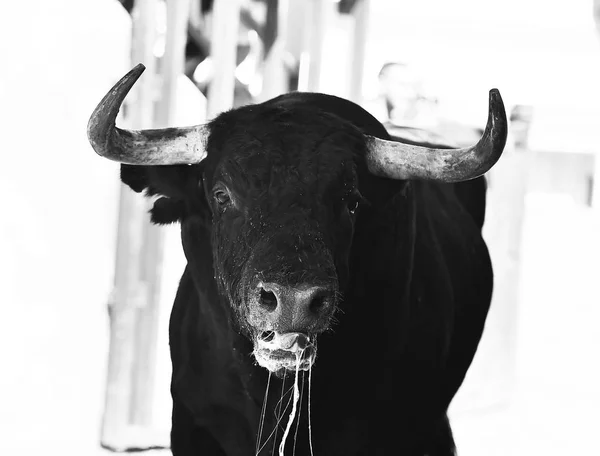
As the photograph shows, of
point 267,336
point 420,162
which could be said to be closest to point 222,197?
point 267,336

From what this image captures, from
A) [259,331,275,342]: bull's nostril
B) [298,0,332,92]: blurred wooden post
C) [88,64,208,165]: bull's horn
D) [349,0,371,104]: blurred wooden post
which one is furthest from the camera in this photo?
[349,0,371,104]: blurred wooden post

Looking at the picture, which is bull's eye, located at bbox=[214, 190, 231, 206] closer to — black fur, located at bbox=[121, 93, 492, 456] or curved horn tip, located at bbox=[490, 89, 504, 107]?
black fur, located at bbox=[121, 93, 492, 456]

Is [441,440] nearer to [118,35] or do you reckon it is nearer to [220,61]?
[220,61]

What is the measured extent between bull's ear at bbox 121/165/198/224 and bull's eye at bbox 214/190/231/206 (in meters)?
0.29

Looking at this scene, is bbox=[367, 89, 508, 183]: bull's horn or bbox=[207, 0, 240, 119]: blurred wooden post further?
bbox=[207, 0, 240, 119]: blurred wooden post

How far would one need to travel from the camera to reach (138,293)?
22.8 ft

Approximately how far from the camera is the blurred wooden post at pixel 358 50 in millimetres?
8883

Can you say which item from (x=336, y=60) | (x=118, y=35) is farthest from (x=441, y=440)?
(x=336, y=60)

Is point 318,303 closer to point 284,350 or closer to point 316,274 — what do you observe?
point 316,274

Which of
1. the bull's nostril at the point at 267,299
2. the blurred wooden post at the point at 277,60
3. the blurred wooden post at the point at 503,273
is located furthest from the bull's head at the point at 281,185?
the blurred wooden post at the point at 503,273

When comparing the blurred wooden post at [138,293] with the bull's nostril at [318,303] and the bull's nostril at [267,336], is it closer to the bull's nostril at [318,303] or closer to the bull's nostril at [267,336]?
the bull's nostril at [267,336]

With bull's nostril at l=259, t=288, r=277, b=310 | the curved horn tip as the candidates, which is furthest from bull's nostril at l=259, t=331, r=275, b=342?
the curved horn tip

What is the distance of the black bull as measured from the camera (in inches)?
129

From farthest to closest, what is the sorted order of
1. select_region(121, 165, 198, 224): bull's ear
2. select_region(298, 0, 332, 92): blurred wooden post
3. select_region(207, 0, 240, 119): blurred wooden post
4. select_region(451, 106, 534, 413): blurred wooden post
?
select_region(451, 106, 534, 413): blurred wooden post
select_region(298, 0, 332, 92): blurred wooden post
select_region(207, 0, 240, 119): blurred wooden post
select_region(121, 165, 198, 224): bull's ear
